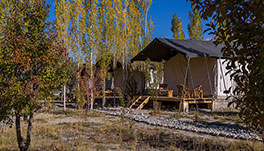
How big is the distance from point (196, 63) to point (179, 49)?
264cm

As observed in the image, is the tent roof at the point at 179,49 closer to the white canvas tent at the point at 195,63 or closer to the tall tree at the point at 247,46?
the white canvas tent at the point at 195,63

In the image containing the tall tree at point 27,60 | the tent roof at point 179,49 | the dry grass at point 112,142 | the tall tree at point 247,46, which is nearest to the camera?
the tall tree at point 247,46

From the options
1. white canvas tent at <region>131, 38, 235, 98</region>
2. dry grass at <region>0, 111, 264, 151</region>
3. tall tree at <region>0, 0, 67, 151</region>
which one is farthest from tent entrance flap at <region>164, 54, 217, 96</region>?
tall tree at <region>0, 0, 67, 151</region>

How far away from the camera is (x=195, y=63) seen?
14.4 m

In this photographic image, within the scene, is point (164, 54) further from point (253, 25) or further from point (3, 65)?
point (253, 25)

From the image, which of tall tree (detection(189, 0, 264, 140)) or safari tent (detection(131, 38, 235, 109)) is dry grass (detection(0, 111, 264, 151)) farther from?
safari tent (detection(131, 38, 235, 109))

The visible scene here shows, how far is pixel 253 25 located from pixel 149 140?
4189 millimetres

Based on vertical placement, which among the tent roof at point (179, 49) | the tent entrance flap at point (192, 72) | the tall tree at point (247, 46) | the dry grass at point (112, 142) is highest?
the tent roof at point (179, 49)

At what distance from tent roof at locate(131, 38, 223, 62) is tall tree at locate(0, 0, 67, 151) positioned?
27.1 ft

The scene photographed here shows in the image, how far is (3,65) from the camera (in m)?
3.60

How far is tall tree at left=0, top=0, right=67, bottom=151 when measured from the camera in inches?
138

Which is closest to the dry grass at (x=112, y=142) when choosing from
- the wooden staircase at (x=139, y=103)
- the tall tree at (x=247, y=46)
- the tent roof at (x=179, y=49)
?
the tall tree at (x=247, y=46)

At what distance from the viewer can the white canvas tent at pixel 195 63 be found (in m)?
12.3

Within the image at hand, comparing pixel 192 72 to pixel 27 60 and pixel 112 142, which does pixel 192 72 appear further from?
pixel 27 60
